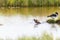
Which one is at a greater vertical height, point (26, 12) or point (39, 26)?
point (26, 12)

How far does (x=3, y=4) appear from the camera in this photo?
1.37 m

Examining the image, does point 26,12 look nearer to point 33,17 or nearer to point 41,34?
point 33,17

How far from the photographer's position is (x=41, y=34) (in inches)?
51.8

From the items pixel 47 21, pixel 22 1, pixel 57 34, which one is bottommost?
pixel 57 34

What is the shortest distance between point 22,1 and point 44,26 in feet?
1.05

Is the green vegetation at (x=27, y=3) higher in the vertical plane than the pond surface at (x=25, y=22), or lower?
higher

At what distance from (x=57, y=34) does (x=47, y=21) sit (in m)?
0.15

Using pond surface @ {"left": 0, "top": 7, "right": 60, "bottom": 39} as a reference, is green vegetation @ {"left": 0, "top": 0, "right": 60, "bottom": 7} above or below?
above

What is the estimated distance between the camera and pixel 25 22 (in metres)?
1.35

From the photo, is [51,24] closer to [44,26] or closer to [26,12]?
[44,26]

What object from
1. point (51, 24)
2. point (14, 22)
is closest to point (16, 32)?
point (14, 22)

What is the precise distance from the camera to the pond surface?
1311mm

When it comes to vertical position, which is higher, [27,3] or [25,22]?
[27,3]

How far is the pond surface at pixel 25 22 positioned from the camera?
1311 millimetres
